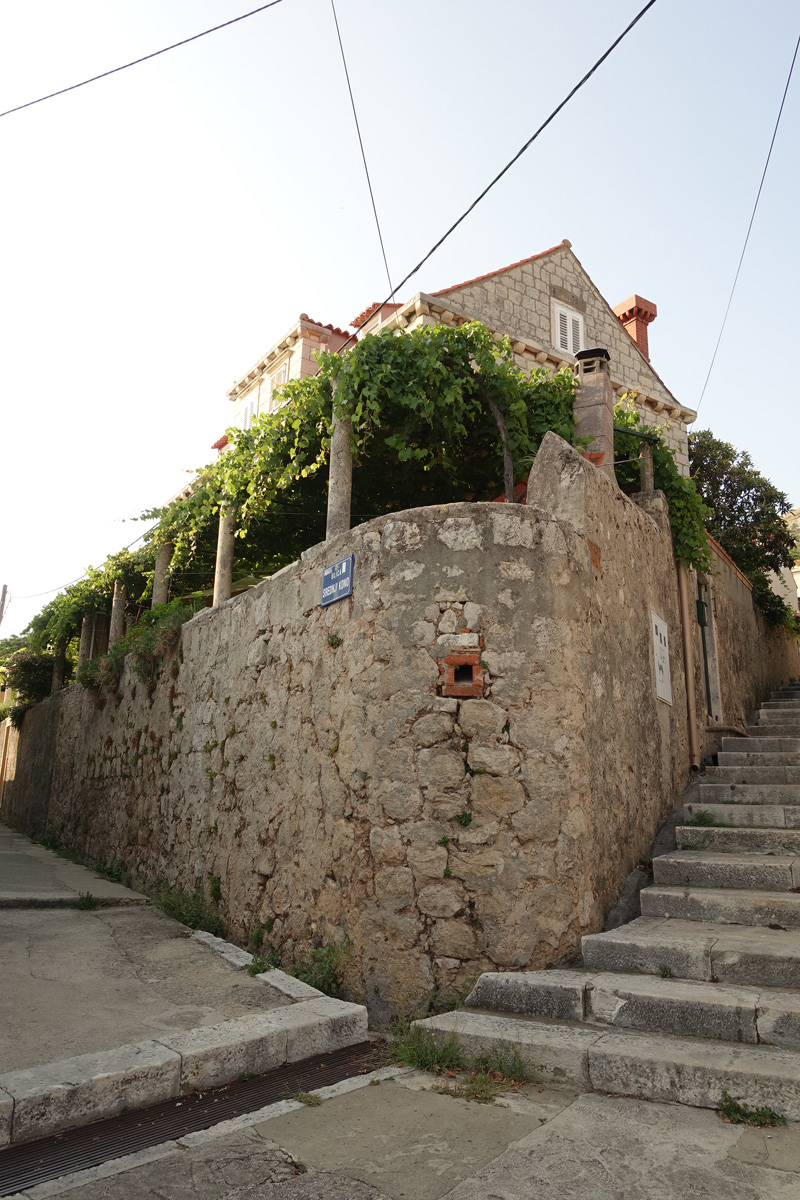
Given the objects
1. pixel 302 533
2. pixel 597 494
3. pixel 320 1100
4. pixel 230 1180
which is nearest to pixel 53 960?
pixel 320 1100

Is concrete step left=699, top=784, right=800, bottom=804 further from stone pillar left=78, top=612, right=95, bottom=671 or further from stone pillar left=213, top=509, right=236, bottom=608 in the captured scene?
stone pillar left=78, top=612, right=95, bottom=671

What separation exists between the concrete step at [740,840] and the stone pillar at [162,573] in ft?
25.8

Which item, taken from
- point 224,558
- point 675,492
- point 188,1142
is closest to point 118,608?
point 224,558

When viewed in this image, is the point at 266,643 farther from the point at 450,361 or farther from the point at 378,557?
the point at 450,361

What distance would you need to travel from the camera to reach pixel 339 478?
6555 mm

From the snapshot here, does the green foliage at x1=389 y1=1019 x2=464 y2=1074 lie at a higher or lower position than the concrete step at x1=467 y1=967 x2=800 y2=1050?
lower

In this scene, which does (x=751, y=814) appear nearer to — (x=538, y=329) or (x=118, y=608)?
(x=538, y=329)

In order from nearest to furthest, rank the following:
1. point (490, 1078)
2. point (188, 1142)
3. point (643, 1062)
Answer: point (188, 1142), point (643, 1062), point (490, 1078)

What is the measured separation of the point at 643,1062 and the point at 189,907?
4257 mm

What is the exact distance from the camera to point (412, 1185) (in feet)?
8.71

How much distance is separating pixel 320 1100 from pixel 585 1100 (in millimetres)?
1137

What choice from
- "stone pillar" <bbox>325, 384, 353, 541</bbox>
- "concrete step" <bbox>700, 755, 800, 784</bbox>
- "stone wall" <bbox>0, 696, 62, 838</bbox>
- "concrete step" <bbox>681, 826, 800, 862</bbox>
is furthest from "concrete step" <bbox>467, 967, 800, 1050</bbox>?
"stone wall" <bbox>0, 696, 62, 838</bbox>

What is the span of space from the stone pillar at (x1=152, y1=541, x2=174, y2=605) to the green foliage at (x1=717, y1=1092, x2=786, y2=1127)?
950 cm

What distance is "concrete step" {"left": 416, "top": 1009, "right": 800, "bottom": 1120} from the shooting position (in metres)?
3.10
